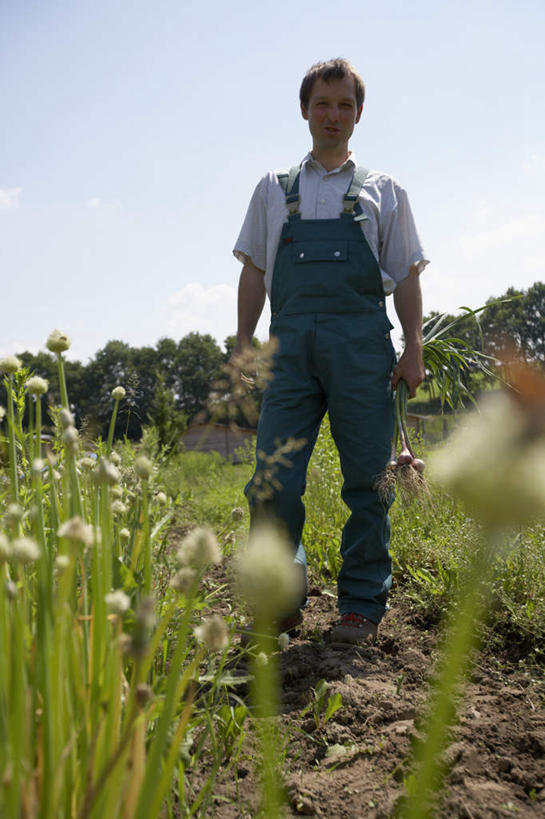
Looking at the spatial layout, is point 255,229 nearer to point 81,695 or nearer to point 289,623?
point 289,623

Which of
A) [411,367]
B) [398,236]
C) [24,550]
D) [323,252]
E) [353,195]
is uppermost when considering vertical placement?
[353,195]

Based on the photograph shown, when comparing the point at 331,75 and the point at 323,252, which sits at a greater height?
the point at 331,75

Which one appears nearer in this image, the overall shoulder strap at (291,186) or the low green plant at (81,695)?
the low green plant at (81,695)

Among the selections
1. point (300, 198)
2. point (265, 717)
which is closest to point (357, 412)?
point (300, 198)

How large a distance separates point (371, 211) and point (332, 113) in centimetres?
44

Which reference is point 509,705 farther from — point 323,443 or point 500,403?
point 323,443

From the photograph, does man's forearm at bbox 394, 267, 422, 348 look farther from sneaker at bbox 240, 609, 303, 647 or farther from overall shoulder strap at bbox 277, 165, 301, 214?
sneaker at bbox 240, 609, 303, 647

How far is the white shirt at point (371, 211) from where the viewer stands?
105 inches

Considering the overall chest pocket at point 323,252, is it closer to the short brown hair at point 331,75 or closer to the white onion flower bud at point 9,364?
the short brown hair at point 331,75

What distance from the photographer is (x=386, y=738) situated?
1.64 m

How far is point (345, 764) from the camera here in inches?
60.7

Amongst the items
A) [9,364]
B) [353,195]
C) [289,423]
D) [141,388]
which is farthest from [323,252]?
[9,364]

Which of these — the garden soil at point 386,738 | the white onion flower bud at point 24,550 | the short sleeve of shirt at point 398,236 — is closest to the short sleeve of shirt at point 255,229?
the short sleeve of shirt at point 398,236

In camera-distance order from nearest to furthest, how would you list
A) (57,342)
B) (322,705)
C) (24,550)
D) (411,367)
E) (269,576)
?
(269,576) → (24,550) → (57,342) → (322,705) → (411,367)
